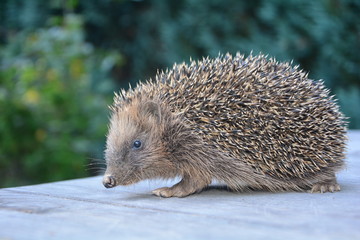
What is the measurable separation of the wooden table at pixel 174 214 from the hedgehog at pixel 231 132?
0.49 ft

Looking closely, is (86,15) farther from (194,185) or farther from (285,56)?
(194,185)

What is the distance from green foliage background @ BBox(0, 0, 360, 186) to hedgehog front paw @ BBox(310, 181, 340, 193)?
3.70 meters

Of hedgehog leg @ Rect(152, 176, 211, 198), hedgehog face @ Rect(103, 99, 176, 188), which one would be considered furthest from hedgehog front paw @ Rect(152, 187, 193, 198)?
hedgehog face @ Rect(103, 99, 176, 188)

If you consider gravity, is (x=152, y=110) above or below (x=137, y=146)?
above

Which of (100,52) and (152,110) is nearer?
(152,110)

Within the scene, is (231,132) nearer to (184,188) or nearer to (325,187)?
(184,188)

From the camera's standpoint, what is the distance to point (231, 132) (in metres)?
3.98

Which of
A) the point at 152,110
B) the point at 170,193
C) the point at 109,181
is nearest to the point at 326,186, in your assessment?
the point at 170,193

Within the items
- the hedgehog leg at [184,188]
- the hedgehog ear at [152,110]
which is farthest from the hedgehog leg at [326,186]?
the hedgehog ear at [152,110]

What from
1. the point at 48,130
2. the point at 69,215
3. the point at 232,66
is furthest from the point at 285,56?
the point at 69,215

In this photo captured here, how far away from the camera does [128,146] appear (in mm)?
4148

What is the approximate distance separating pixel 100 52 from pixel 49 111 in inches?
97.4

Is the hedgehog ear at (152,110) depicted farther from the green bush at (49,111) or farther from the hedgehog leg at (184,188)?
the green bush at (49,111)

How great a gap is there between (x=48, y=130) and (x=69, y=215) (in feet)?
13.8
